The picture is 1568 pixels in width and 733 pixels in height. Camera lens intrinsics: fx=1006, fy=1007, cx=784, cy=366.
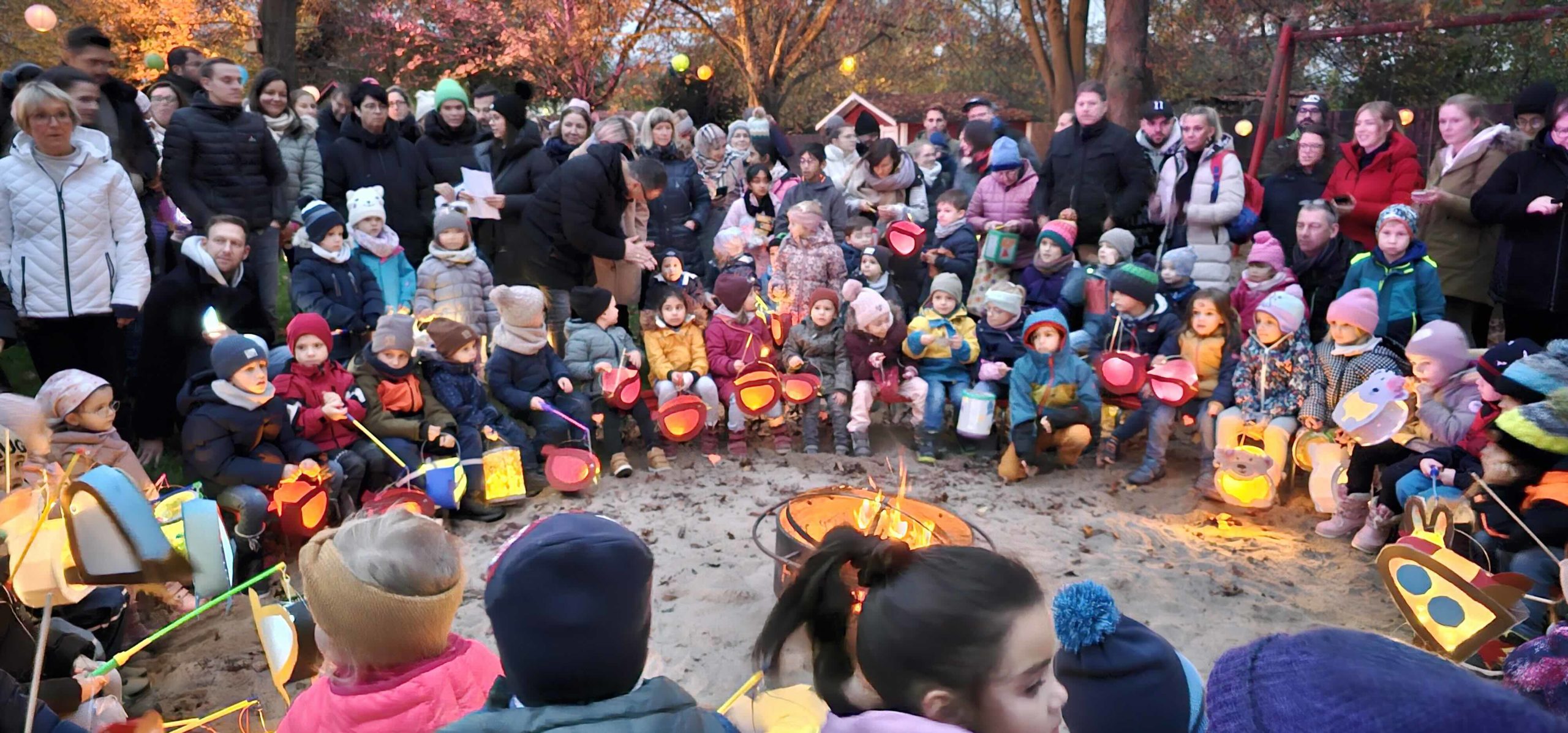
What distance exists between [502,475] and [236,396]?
132 cm

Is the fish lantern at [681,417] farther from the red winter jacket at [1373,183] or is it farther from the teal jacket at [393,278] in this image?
the red winter jacket at [1373,183]

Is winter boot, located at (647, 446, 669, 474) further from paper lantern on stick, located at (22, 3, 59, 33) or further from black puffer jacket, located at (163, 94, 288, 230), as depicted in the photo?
paper lantern on stick, located at (22, 3, 59, 33)

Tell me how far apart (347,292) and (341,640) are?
4278 millimetres

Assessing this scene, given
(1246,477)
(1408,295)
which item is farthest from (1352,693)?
(1408,295)

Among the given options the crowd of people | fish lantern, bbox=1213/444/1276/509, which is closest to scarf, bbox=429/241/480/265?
the crowd of people

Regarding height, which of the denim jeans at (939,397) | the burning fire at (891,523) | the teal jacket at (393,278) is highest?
the teal jacket at (393,278)

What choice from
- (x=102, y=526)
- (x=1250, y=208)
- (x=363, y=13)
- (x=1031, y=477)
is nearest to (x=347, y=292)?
(x=102, y=526)

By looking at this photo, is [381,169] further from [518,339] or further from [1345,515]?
[1345,515]

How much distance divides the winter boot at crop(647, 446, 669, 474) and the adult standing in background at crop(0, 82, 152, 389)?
111 inches

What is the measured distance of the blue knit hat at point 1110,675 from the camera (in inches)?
79.2

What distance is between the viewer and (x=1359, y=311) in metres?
5.25

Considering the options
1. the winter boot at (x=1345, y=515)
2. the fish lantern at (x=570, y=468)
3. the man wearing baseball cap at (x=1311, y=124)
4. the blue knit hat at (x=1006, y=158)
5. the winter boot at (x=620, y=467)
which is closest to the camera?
the winter boot at (x=1345, y=515)

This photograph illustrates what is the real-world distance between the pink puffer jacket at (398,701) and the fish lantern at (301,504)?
253 cm

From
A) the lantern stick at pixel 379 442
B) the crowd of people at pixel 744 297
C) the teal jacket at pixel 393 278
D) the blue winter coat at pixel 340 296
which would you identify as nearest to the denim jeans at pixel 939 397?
the crowd of people at pixel 744 297
